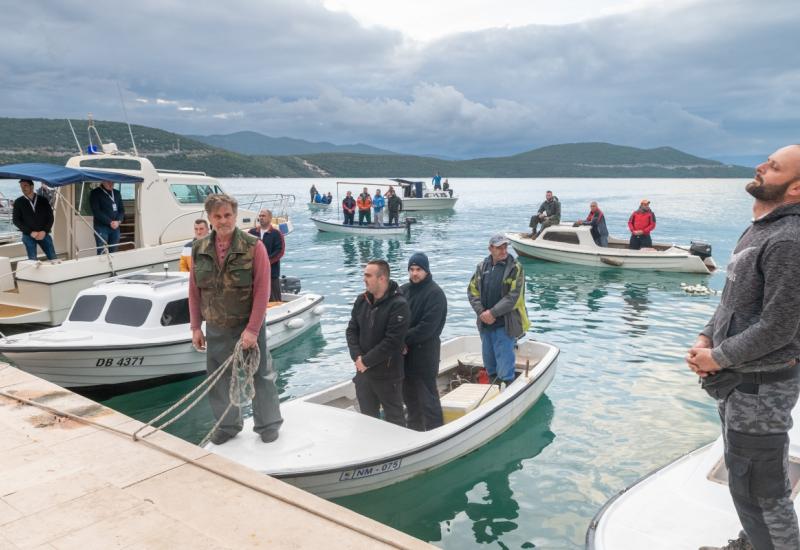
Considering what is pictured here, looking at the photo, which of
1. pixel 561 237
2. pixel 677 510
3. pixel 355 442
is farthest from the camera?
pixel 561 237

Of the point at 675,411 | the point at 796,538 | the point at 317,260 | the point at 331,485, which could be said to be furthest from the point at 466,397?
the point at 317,260

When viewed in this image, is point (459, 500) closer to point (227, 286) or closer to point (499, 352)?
point (499, 352)

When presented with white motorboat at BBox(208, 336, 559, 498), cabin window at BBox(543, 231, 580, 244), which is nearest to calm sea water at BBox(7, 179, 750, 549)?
white motorboat at BBox(208, 336, 559, 498)

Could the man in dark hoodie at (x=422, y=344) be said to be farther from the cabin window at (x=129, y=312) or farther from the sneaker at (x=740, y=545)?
the cabin window at (x=129, y=312)

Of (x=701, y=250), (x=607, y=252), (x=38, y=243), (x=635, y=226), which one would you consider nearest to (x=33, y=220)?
(x=38, y=243)

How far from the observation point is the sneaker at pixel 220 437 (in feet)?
18.6

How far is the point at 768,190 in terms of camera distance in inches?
120

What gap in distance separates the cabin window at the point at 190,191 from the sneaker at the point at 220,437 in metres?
12.0

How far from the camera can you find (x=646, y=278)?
64.5 ft

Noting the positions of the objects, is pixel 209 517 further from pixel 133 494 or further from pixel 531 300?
pixel 531 300

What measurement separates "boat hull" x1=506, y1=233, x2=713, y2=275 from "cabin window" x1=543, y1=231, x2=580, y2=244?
32cm

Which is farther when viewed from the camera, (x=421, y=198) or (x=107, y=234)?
(x=421, y=198)

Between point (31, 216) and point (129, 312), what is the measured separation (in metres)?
4.96

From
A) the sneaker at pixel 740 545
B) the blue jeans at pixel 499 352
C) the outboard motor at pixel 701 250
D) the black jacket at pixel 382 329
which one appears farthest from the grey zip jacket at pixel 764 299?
the outboard motor at pixel 701 250
